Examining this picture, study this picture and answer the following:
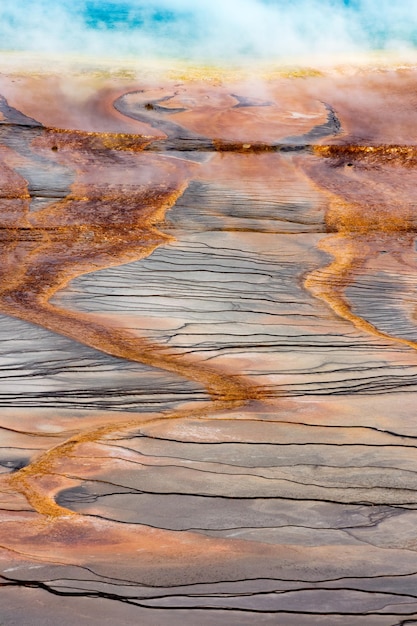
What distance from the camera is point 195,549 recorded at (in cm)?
240

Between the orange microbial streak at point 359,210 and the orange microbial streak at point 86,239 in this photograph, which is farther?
the orange microbial streak at point 359,210

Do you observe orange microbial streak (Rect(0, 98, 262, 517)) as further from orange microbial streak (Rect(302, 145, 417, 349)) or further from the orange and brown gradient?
orange microbial streak (Rect(302, 145, 417, 349))

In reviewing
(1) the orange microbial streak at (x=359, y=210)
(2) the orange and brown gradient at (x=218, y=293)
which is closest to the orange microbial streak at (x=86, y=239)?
(2) the orange and brown gradient at (x=218, y=293)

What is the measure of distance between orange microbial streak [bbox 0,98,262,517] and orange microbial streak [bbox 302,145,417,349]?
2.93ft

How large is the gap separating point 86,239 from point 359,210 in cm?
164

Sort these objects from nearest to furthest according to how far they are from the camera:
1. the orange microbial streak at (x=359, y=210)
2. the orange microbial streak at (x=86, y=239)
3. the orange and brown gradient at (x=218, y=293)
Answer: the orange and brown gradient at (x=218, y=293) < the orange microbial streak at (x=86, y=239) < the orange microbial streak at (x=359, y=210)

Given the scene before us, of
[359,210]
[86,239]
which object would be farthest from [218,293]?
[359,210]

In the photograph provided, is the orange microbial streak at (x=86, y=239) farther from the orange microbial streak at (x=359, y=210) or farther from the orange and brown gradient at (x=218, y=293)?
the orange microbial streak at (x=359, y=210)

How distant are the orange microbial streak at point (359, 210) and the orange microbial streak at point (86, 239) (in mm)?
894

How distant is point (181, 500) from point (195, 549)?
0.26m

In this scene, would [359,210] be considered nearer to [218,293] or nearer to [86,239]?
[218,293]

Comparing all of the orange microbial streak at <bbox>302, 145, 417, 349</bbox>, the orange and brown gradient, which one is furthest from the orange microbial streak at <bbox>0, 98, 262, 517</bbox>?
the orange microbial streak at <bbox>302, 145, 417, 349</bbox>

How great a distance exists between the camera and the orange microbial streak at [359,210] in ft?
14.7

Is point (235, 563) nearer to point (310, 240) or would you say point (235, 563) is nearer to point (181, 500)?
point (181, 500)
